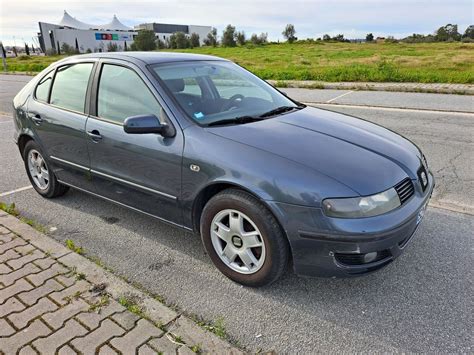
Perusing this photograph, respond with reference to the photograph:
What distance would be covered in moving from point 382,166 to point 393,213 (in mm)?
345

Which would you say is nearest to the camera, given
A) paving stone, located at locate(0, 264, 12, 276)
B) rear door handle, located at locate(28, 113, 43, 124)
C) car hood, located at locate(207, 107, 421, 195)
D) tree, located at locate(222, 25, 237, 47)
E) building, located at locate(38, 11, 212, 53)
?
car hood, located at locate(207, 107, 421, 195)

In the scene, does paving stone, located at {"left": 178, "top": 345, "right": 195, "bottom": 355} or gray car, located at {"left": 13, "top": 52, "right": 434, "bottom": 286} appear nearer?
paving stone, located at {"left": 178, "top": 345, "right": 195, "bottom": 355}

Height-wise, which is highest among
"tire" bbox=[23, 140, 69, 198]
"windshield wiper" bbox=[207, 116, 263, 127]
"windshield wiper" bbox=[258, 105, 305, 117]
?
"windshield wiper" bbox=[207, 116, 263, 127]

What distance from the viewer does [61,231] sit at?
3.68 meters

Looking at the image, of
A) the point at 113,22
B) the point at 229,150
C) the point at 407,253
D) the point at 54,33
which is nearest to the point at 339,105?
the point at 407,253

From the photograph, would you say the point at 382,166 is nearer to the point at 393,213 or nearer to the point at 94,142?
the point at 393,213

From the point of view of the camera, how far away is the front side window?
311 centimetres

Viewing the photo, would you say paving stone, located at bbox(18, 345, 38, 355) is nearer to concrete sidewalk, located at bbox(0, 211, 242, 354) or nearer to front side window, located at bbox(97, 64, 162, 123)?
concrete sidewalk, located at bbox(0, 211, 242, 354)

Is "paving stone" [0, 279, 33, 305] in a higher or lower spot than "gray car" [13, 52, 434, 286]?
lower

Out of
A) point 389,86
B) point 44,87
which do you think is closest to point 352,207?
point 44,87

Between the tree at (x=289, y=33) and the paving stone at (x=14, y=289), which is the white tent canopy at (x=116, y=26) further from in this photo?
the paving stone at (x=14, y=289)

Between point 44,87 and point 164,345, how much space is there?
328cm

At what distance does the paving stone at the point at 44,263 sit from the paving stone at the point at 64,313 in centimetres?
56

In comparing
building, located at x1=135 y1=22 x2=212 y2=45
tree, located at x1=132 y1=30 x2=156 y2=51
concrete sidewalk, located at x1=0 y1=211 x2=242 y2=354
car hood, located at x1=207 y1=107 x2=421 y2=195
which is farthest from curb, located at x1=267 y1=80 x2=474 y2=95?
building, located at x1=135 y1=22 x2=212 y2=45
